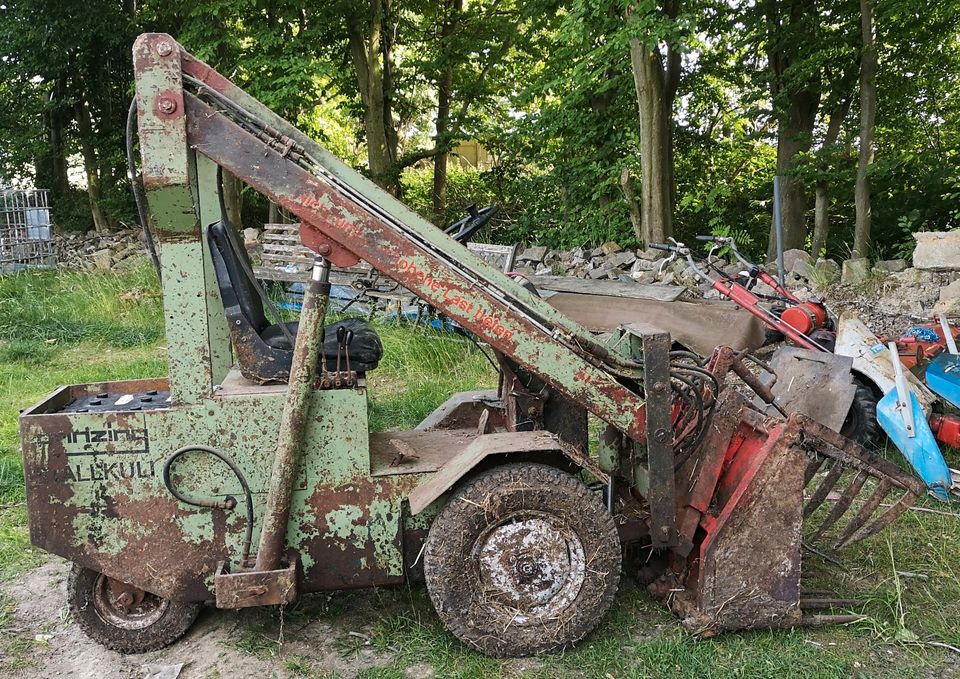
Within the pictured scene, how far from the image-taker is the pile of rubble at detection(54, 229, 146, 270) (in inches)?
547

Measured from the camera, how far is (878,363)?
5.14 m

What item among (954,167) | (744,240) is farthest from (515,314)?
(954,167)

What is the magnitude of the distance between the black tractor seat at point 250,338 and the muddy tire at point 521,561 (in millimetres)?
709

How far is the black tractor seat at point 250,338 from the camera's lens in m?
3.10

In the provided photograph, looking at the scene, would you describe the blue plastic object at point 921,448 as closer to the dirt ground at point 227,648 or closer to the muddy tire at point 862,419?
the muddy tire at point 862,419

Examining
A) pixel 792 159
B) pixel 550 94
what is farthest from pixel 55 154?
pixel 792 159

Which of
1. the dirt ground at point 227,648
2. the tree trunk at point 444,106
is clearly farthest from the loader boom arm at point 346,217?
the tree trunk at point 444,106

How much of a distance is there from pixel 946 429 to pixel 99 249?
14.5m

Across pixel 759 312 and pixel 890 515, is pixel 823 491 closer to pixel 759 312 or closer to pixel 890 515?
pixel 890 515

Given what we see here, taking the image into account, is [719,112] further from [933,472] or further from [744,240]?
[933,472]

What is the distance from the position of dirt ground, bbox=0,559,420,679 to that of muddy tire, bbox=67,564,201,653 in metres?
0.06

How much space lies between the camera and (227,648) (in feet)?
10.5

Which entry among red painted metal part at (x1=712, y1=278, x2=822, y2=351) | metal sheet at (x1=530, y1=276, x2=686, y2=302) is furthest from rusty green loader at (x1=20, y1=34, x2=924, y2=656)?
metal sheet at (x1=530, y1=276, x2=686, y2=302)

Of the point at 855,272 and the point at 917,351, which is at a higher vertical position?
the point at 855,272
